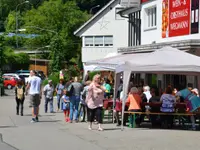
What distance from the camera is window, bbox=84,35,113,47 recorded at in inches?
2480

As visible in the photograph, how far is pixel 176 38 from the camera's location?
2516 centimetres

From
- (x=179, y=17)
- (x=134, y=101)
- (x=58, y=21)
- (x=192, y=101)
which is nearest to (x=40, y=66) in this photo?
(x=58, y=21)

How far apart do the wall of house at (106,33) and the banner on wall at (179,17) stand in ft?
117

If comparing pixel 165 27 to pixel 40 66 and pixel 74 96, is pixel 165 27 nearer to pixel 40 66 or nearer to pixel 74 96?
pixel 74 96

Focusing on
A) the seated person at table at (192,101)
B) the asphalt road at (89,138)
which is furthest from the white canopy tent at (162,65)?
the asphalt road at (89,138)

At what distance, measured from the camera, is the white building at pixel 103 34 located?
205 ft

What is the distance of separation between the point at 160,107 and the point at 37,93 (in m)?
4.87

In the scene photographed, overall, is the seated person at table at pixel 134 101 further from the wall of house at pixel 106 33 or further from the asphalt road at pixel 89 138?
the wall of house at pixel 106 33

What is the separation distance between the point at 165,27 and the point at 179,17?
194 cm

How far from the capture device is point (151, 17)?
29672mm

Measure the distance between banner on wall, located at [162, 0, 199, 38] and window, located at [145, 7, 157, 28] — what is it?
2.08 metres

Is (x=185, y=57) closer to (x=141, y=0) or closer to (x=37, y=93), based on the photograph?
(x=37, y=93)

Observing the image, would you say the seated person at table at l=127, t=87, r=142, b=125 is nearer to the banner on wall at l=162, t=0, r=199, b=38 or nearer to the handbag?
the handbag

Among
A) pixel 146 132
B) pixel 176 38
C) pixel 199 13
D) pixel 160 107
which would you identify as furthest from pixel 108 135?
pixel 176 38
